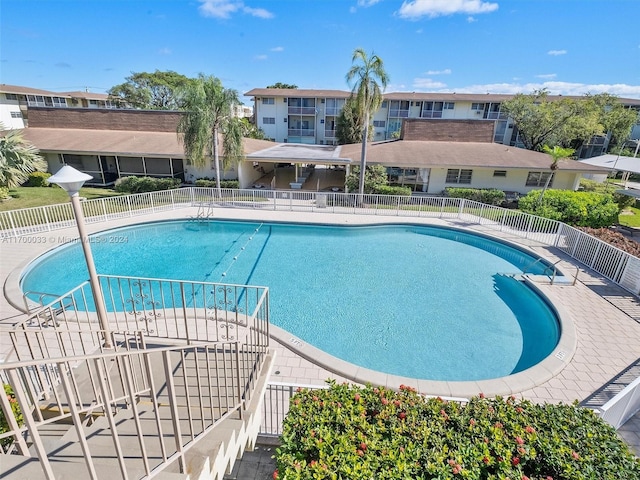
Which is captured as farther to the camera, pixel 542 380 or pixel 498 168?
pixel 498 168

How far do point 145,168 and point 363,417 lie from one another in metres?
24.0

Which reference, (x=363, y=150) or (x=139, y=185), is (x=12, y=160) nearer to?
(x=139, y=185)

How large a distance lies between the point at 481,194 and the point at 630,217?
26.8ft

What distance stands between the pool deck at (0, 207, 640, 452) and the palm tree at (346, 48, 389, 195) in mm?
10009

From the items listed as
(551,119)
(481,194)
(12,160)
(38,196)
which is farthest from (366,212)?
(551,119)

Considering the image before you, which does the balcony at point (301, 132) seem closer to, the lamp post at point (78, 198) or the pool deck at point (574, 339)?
the pool deck at point (574, 339)

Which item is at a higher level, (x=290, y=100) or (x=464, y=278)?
(x=290, y=100)

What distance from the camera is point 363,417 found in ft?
12.6

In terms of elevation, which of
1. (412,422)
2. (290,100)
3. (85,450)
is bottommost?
(412,422)

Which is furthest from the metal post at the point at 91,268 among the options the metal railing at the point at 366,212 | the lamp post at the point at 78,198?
the metal railing at the point at 366,212

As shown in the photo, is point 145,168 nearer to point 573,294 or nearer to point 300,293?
point 300,293

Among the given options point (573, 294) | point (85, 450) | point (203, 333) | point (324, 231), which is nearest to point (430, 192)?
point (324, 231)

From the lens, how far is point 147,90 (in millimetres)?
49969

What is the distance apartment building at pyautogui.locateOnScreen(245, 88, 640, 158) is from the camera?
36094mm
